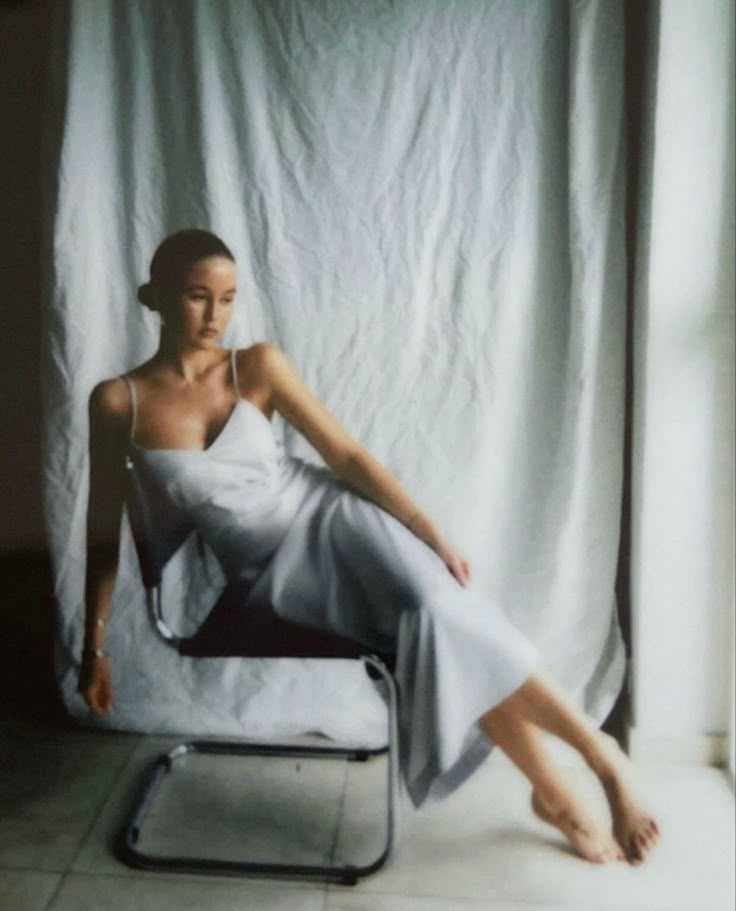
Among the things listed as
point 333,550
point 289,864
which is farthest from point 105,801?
point 333,550

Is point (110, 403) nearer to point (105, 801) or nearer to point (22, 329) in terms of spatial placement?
point (22, 329)

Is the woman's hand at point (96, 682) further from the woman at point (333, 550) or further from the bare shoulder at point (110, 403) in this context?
the bare shoulder at point (110, 403)

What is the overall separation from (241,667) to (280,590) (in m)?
0.32

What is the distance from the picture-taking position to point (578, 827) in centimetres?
142

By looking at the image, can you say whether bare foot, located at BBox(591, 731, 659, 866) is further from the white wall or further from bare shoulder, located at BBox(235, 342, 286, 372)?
bare shoulder, located at BBox(235, 342, 286, 372)

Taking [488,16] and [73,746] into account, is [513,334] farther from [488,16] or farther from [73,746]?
[73,746]

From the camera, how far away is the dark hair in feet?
4.63

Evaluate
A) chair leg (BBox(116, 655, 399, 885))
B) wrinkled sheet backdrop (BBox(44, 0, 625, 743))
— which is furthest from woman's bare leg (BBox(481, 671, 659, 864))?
wrinkled sheet backdrop (BBox(44, 0, 625, 743))

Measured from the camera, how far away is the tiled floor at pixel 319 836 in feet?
4.41

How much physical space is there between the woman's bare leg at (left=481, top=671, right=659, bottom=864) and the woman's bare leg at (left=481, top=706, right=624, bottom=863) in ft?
0.04

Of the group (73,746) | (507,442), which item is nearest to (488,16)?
(507,442)

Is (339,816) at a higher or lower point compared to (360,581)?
lower

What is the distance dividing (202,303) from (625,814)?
3.14 feet

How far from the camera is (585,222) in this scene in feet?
4.94
